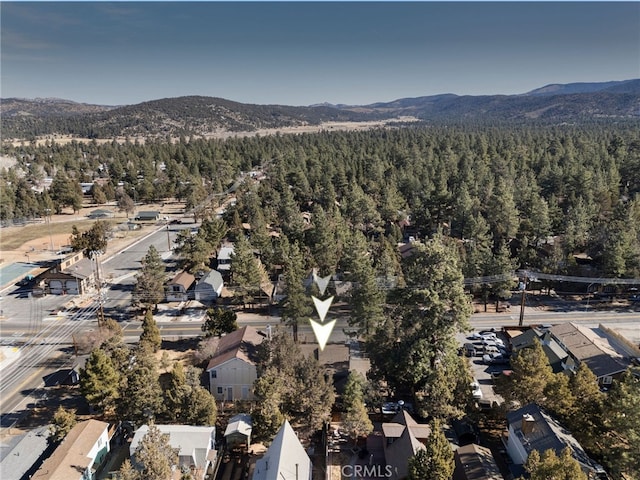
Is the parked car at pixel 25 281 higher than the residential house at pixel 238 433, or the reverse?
the residential house at pixel 238 433

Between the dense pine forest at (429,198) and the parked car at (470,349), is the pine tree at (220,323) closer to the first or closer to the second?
the dense pine forest at (429,198)

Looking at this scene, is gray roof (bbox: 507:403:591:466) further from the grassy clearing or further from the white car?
the grassy clearing

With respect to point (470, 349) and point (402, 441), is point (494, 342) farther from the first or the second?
point (402, 441)

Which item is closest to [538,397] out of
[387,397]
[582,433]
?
[582,433]


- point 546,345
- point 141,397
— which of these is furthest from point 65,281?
point 546,345

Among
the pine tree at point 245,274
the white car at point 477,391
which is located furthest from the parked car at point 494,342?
the pine tree at point 245,274

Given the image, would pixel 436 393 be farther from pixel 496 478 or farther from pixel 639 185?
pixel 639 185
